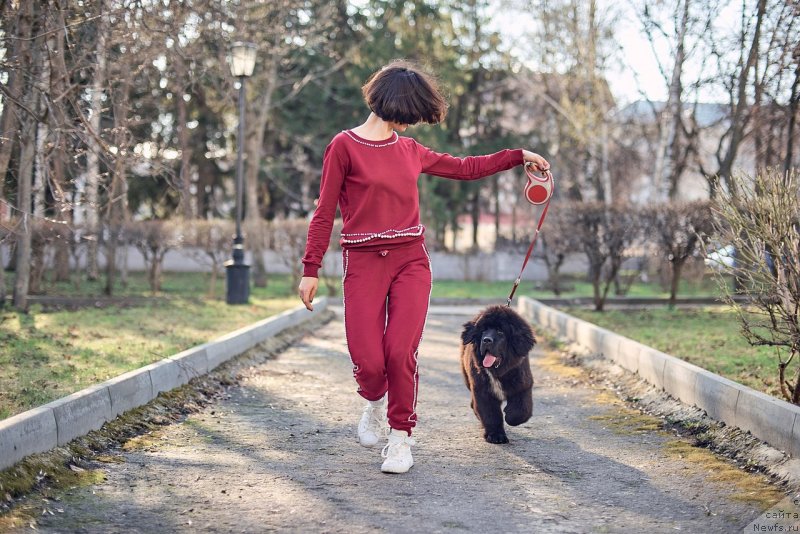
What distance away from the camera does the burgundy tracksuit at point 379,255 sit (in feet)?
17.6

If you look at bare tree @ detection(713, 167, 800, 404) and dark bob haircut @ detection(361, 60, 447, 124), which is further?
bare tree @ detection(713, 167, 800, 404)

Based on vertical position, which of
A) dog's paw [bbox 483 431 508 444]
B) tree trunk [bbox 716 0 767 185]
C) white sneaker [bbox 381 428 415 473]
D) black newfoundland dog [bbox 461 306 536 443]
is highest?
tree trunk [bbox 716 0 767 185]

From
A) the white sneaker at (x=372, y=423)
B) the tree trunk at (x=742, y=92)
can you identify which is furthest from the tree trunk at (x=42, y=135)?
the tree trunk at (x=742, y=92)

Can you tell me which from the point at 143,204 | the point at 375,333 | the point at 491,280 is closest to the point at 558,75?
the point at 491,280

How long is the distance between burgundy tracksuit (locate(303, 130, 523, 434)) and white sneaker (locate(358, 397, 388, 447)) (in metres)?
0.30

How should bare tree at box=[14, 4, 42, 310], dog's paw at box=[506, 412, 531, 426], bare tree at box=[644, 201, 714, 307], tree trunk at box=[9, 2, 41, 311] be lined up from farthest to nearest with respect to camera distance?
bare tree at box=[644, 201, 714, 307], tree trunk at box=[9, 2, 41, 311], bare tree at box=[14, 4, 42, 310], dog's paw at box=[506, 412, 531, 426]

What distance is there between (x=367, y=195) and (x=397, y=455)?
4.87 feet

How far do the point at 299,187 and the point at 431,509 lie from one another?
34266mm

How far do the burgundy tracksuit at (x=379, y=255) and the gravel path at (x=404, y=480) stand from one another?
24.9 inches

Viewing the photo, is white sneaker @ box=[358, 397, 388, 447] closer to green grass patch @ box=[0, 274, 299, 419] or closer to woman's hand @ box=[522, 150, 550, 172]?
woman's hand @ box=[522, 150, 550, 172]

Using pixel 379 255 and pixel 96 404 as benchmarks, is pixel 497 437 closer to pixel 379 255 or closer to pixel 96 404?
pixel 379 255

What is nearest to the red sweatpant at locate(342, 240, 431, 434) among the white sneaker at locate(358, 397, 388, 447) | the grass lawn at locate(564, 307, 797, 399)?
the white sneaker at locate(358, 397, 388, 447)

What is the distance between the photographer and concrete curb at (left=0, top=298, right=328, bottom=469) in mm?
5109

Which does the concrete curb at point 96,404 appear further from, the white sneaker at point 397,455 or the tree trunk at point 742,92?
the tree trunk at point 742,92
